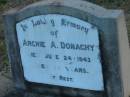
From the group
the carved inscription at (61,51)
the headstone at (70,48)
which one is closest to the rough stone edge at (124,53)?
the headstone at (70,48)

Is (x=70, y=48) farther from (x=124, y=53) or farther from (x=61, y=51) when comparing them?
(x=124, y=53)

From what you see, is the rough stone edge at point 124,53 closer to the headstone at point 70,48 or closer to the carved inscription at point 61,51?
the headstone at point 70,48

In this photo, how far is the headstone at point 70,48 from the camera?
387cm

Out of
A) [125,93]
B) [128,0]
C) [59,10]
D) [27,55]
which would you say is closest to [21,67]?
[27,55]

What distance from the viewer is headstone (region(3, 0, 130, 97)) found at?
12.7 ft

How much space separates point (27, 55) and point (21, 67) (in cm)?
17

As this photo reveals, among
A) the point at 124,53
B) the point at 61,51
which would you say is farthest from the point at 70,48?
the point at 124,53

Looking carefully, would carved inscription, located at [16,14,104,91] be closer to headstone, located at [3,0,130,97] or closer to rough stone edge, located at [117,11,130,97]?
headstone, located at [3,0,130,97]

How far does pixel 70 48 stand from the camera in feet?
13.2

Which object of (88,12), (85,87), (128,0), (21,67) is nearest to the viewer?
(88,12)

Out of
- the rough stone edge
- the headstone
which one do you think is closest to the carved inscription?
the headstone

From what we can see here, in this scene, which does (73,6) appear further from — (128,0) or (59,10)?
(128,0)

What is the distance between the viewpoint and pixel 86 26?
3.89 meters

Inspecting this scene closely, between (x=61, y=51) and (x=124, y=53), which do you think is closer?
(x=124, y=53)
